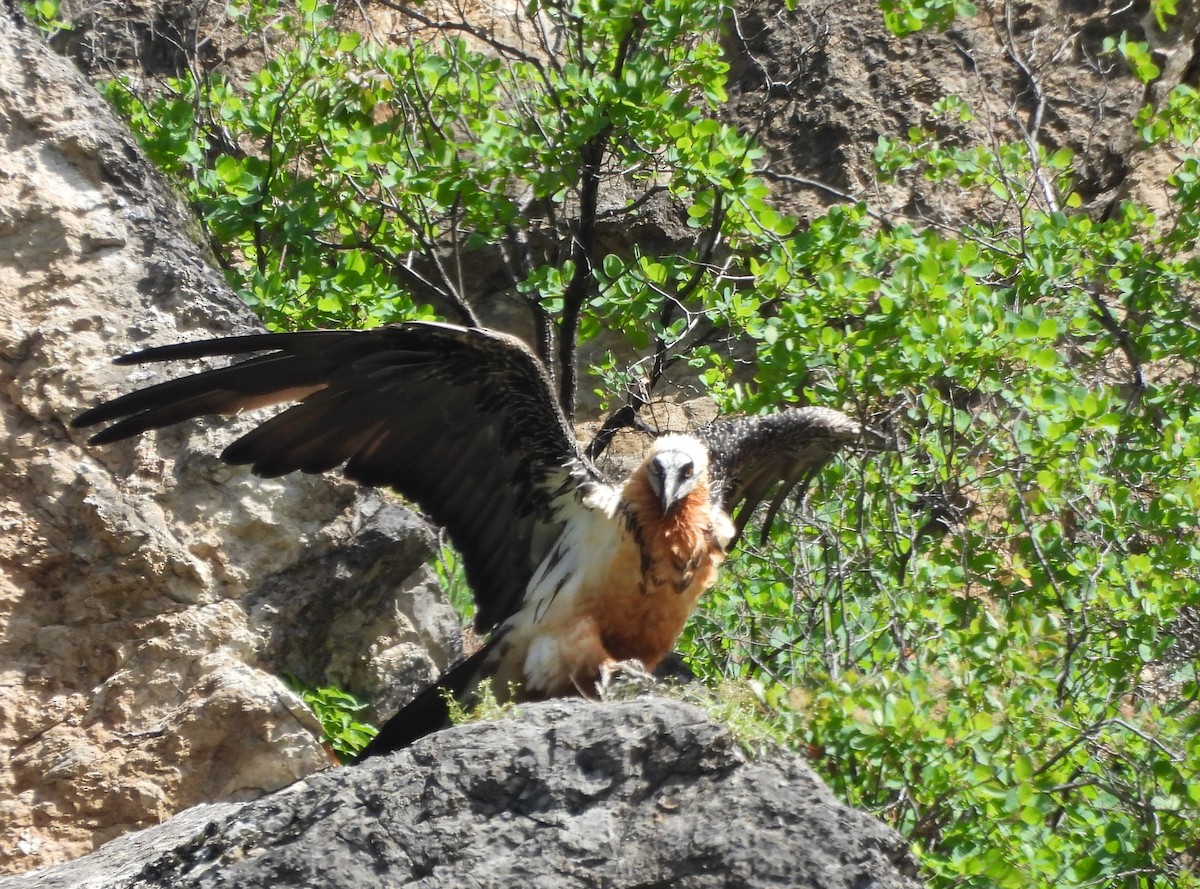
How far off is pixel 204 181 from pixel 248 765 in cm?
359

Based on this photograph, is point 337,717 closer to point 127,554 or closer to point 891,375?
point 127,554

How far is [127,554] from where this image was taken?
565 centimetres

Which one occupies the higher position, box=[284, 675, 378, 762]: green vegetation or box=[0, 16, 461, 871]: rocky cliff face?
box=[0, 16, 461, 871]: rocky cliff face

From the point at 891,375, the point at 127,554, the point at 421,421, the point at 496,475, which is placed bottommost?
the point at 127,554

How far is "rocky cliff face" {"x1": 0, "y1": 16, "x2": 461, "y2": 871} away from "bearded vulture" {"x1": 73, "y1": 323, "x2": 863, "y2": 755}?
0.46 metres

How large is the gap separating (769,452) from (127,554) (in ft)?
8.92

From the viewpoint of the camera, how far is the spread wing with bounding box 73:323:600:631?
201 inches

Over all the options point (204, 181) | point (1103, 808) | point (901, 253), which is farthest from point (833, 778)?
point (204, 181)

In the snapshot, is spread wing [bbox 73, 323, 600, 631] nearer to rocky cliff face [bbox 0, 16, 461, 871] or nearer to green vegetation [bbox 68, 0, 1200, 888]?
rocky cliff face [bbox 0, 16, 461, 871]

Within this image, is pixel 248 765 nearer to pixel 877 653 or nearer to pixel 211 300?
pixel 211 300

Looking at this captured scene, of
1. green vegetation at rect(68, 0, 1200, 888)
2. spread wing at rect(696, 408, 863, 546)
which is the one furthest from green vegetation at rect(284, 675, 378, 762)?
spread wing at rect(696, 408, 863, 546)

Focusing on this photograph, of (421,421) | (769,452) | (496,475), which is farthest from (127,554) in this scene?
(769,452)

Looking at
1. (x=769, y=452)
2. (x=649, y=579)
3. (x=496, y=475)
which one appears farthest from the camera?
(x=769, y=452)

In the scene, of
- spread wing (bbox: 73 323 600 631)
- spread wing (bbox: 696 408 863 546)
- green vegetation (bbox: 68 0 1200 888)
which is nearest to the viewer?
spread wing (bbox: 73 323 600 631)
